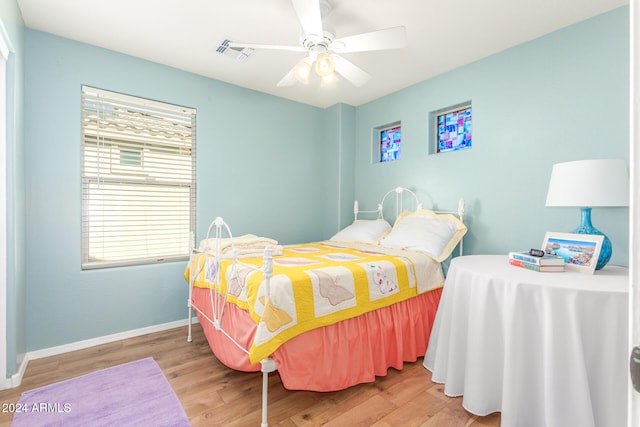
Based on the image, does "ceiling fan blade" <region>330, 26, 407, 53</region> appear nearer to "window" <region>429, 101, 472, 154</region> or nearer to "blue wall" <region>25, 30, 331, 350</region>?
"window" <region>429, 101, 472, 154</region>

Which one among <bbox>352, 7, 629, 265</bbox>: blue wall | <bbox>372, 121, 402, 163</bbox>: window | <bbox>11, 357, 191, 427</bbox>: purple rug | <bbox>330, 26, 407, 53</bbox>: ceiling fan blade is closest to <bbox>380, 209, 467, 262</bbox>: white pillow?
<bbox>352, 7, 629, 265</bbox>: blue wall

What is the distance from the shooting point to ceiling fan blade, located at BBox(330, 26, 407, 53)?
6.06 feet

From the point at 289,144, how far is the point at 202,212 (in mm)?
1309

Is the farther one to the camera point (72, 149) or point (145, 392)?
point (72, 149)

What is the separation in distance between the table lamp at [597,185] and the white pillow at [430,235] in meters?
0.93

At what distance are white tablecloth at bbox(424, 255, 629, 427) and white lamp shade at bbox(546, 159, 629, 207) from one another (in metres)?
0.40

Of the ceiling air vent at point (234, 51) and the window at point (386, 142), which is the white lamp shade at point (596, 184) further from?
the ceiling air vent at point (234, 51)

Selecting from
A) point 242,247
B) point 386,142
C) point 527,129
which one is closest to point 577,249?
point 527,129

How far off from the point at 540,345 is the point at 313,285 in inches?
45.8

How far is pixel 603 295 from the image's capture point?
4.49 ft

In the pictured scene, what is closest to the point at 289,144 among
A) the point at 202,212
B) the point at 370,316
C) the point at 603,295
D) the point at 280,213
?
the point at 280,213

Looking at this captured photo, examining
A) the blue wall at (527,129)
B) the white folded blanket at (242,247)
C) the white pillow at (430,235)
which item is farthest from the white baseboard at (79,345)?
the blue wall at (527,129)

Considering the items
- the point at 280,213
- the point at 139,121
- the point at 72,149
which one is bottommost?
the point at 280,213

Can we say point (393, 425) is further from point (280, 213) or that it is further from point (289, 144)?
point (289, 144)
